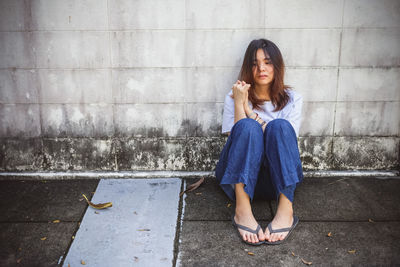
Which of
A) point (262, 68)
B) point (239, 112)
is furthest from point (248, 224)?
point (262, 68)

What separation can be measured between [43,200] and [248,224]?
1.87 meters

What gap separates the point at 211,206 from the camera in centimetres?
281

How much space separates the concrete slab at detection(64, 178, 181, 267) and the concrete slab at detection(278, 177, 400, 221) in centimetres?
98

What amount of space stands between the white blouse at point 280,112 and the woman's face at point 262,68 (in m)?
0.24

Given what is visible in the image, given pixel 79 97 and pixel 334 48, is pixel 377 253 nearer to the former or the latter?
pixel 334 48

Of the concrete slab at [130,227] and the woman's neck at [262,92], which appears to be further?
the woman's neck at [262,92]

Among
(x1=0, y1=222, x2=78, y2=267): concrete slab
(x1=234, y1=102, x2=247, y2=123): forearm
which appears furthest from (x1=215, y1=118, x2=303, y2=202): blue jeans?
(x1=0, y1=222, x2=78, y2=267): concrete slab

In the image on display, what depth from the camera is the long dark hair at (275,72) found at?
2682 millimetres

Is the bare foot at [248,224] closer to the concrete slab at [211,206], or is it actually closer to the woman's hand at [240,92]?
the concrete slab at [211,206]

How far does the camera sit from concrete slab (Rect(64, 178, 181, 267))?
2186 millimetres

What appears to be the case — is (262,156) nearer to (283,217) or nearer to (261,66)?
(283,217)

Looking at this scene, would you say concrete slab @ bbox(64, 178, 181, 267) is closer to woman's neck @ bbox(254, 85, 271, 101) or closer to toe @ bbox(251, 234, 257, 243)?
toe @ bbox(251, 234, 257, 243)

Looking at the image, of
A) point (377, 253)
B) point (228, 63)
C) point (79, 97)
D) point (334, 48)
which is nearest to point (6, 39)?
point (79, 97)

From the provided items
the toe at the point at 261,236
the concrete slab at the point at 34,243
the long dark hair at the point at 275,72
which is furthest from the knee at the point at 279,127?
the concrete slab at the point at 34,243
